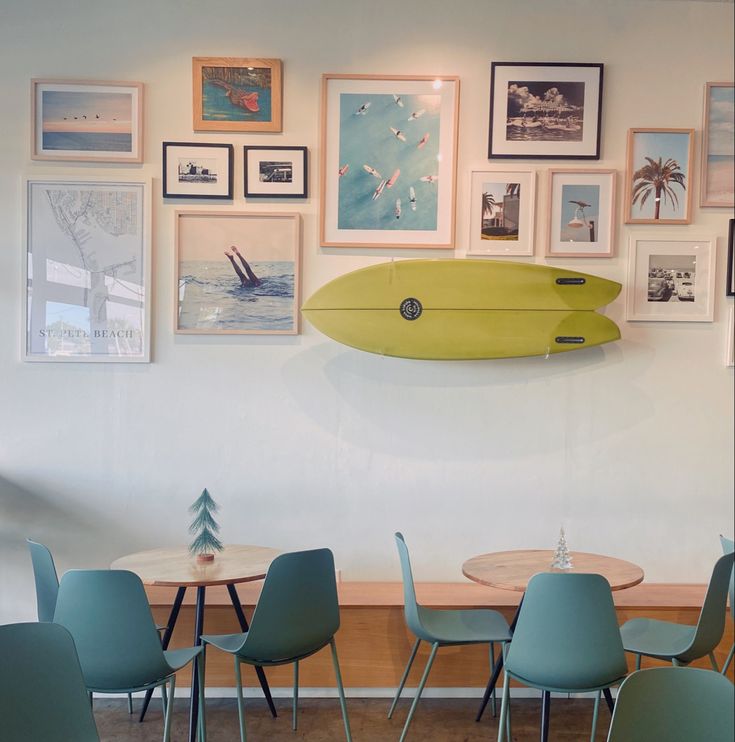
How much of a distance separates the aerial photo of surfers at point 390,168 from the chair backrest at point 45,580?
6.63 ft

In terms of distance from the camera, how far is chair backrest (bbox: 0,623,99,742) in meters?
1.87

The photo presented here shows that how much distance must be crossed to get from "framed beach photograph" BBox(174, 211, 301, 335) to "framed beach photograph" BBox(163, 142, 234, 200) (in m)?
0.11

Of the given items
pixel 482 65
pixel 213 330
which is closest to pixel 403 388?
pixel 213 330

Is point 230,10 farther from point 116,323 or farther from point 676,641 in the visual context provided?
point 676,641

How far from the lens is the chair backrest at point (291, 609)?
2.69m

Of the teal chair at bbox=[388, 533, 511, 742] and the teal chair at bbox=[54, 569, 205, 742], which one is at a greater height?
the teal chair at bbox=[54, 569, 205, 742]

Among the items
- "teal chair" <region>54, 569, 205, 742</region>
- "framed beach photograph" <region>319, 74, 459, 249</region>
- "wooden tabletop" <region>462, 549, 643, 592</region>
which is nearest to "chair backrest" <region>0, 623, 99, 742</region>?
"teal chair" <region>54, 569, 205, 742</region>

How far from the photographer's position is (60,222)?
12.7 ft

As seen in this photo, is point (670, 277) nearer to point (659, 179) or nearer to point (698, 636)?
point (659, 179)

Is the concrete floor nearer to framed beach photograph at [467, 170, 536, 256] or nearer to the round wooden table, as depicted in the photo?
the round wooden table

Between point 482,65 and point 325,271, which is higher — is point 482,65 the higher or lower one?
the higher one

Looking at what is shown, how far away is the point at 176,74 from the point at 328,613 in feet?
8.80

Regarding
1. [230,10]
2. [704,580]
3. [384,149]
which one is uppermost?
[230,10]

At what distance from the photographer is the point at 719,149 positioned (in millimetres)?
3939
